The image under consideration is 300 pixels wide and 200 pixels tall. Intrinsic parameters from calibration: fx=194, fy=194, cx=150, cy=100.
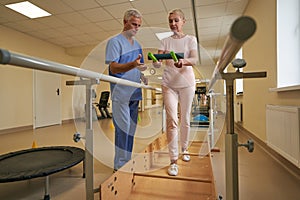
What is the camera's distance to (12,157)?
189cm

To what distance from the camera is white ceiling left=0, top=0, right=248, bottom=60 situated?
362cm

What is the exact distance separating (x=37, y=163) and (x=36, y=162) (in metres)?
0.04

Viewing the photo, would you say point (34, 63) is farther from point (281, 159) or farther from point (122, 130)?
point (281, 159)

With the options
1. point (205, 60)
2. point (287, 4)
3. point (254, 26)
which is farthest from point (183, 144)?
point (205, 60)

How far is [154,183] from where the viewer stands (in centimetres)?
159

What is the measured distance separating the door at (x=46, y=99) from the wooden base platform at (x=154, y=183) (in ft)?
14.9

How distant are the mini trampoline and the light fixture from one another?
9.76 ft

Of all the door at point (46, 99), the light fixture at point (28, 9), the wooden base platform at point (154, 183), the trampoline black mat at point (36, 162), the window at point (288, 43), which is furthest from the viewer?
the door at point (46, 99)

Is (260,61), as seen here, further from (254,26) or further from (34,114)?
(34,114)

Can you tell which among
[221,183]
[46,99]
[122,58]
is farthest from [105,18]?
[221,183]

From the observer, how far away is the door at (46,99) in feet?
17.3

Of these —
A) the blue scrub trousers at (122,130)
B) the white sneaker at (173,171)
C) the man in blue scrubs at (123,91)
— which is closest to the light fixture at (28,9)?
the man in blue scrubs at (123,91)

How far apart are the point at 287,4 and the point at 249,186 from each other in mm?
2118

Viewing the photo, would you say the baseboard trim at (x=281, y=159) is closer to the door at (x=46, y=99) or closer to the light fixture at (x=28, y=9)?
the light fixture at (x=28, y=9)
